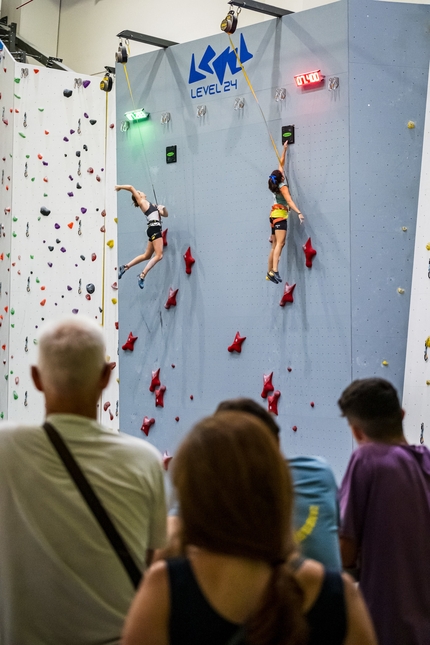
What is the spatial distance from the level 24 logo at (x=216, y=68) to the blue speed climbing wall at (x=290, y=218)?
1 cm

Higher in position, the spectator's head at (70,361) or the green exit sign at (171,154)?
the green exit sign at (171,154)

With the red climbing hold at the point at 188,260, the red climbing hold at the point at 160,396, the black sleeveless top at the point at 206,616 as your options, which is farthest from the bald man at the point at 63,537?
the red climbing hold at the point at 160,396

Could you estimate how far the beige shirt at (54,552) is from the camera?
1644 millimetres

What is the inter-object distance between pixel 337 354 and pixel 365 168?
137 cm

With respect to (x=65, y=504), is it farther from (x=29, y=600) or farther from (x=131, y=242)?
(x=131, y=242)

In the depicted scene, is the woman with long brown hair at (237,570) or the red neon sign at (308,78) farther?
the red neon sign at (308,78)

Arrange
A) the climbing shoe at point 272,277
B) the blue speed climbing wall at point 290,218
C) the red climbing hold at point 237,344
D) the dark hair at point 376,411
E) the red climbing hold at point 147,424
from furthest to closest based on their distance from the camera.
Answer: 1. the red climbing hold at point 147,424
2. the red climbing hold at point 237,344
3. the climbing shoe at point 272,277
4. the blue speed climbing wall at point 290,218
5. the dark hair at point 376,411

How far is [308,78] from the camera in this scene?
19.1ft

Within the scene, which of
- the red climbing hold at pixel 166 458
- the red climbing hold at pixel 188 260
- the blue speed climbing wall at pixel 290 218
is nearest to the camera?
the blue speed climbing wall at pixel 290 218

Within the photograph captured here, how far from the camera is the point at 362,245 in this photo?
5.62 meters

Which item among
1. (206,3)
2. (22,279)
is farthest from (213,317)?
(206,3)

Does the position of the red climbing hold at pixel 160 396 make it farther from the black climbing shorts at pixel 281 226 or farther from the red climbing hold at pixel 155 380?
the black climbing shorts at pixel 281 226

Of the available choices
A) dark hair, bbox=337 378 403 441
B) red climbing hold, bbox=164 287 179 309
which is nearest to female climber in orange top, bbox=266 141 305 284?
red climbing hold, bbox=164 287 179 309

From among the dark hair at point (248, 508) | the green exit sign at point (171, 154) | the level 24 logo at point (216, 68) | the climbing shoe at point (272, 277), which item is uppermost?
the level 24 logo at point (216, 68)
